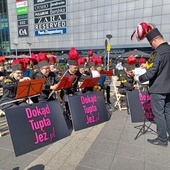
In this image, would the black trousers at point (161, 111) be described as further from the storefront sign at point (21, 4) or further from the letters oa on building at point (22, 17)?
the storefront sign at point (21, 4)

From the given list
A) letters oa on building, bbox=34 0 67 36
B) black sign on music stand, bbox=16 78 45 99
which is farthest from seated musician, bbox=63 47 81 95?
letters oa on building, bbox=34 0 67 36

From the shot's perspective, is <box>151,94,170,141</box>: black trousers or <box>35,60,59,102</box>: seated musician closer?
<box>151,94,170,141</box>: black trousers

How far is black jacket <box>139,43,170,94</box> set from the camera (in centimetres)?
367

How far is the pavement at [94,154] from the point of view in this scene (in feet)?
10.7

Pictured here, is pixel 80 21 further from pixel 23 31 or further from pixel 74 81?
pixel 74 81

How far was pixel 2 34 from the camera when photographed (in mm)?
48156

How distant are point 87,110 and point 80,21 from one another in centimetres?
3489

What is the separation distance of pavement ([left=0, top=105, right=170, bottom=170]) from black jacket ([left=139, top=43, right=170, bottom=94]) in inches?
47.0

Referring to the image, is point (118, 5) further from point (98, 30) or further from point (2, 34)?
point (2, 34)

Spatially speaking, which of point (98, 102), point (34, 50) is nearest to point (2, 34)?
point (34, 50)

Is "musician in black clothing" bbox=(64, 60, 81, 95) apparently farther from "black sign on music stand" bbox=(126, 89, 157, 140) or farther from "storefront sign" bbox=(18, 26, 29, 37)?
"storefront sign" bbox=(18, 26, 29, 37)

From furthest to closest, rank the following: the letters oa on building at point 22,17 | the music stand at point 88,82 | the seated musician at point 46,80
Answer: the letters oa on building at point 22,17 < the music stand at point 88,82 < the seated musician at point 46,80

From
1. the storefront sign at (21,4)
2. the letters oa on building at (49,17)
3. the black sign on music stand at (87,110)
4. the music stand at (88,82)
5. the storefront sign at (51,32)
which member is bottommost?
the black sign on music stand at (87,110)

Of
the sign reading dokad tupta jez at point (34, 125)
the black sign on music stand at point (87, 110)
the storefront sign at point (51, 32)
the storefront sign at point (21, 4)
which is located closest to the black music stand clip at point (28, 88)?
the sign reading dokad tupta jez at point (34, 125)
